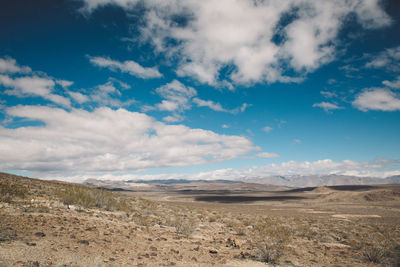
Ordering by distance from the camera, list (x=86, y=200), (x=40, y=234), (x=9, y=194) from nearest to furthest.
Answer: (x=40, y=234) → (x=9, y=194) → (x=86, y=200)

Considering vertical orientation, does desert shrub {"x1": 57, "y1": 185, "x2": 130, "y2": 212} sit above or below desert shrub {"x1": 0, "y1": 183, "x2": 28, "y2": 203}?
below

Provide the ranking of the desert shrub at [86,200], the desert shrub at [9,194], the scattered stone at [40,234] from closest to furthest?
1. the scattered stone at [40,234]
2. the desert shrub at [9,194]
3. the desert shrub at [86,200]

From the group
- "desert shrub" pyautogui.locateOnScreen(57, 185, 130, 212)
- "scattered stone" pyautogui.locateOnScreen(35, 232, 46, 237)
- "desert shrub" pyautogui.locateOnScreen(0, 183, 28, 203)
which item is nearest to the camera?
"scattered stone" pyautogui.locateOnScreen(35, 232, 46, 237)

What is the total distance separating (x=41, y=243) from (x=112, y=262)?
8.34 feet

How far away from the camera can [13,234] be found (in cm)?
764

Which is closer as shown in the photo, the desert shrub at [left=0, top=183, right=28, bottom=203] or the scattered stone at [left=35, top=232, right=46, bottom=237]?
the scattered stone at [left=35, top=232, right=46, bottom=237]

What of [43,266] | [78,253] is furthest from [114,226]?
[43,266]

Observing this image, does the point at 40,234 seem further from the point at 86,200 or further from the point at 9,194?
the point at 86,200

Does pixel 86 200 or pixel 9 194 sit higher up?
pixel 9 194

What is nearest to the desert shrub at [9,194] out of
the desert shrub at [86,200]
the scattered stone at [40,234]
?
the desert shrub at [86,200]

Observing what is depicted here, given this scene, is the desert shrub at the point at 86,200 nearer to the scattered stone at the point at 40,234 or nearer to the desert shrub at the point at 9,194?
the desert shrub at the point at 9,194

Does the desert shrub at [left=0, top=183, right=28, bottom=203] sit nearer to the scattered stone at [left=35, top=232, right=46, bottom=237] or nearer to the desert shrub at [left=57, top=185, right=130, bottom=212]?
the desert shrub at [left=57, top=185, right=130, bottom=212]

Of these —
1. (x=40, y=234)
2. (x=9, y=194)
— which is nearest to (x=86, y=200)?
(x=9, y=194)

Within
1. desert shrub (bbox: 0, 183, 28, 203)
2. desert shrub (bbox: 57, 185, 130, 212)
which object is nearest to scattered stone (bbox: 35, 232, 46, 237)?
desert shrub (bbox: 0, 183, 28, 203)
